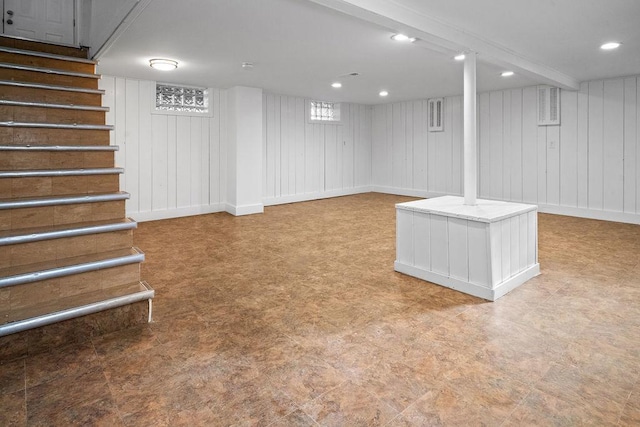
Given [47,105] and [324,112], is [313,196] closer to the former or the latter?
[324,112]

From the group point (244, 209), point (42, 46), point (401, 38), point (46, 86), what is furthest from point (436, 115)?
point (46, 86)

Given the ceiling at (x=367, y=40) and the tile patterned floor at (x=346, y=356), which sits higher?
the ceiling at (x=367, y=40)

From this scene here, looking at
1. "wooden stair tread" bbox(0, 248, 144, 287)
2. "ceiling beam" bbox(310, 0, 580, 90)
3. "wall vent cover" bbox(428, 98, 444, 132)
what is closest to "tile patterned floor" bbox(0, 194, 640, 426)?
"wooden stair tread" bbox(0, 248, 144, 287)

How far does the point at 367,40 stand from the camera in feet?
13.7

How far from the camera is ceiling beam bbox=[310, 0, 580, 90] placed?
283 cm

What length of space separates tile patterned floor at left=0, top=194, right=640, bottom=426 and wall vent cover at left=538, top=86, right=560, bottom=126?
12.6 feet

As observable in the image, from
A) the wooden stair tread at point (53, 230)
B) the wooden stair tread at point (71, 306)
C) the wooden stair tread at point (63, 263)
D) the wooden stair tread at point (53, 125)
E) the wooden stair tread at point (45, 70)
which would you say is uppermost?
the wooden stair tread at point (45, 70)

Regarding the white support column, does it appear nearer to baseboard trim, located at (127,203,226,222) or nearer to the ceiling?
the ceiling

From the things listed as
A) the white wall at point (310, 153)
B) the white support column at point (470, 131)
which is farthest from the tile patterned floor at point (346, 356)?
the white wall at point (310, 153)

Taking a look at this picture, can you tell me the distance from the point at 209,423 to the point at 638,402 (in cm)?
199

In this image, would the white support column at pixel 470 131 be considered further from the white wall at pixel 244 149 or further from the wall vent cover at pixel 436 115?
the wall vent cover at pixel 436 115

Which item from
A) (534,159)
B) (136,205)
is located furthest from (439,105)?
(136,205)

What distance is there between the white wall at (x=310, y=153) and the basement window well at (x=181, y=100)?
1.36 metres

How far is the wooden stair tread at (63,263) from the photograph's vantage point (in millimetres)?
2293
